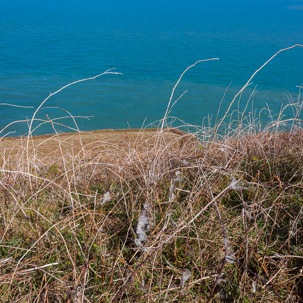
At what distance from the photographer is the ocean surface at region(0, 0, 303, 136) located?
16672 millimetres

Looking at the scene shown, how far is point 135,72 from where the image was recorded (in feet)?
80.0

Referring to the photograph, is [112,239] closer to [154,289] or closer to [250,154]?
[154,289]

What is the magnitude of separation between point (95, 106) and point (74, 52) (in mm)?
14366

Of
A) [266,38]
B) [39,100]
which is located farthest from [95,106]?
[266,38]

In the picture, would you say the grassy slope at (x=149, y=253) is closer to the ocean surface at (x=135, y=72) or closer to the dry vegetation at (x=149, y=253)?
the dry vegetation at (x=149, y=253)

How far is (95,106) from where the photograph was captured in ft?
57.6

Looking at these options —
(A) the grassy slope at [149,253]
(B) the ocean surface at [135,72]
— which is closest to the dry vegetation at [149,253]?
(A) the grassy slope at [149,253]

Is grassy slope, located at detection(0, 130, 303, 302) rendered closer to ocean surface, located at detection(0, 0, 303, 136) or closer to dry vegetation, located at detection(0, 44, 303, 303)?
dry vegetation, located at detection(0, 44, 303, 303)

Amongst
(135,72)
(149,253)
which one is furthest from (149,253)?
(135,72)

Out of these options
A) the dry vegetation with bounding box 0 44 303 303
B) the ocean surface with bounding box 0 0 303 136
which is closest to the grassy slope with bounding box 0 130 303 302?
the dry vegetation with bounding box 0 44 303 303

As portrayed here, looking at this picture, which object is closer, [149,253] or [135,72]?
[149,253]

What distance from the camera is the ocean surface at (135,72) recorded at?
16672 mm

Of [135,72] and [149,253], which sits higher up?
[149,253]

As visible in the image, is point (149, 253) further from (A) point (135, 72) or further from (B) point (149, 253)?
(A) point (135, 72)
